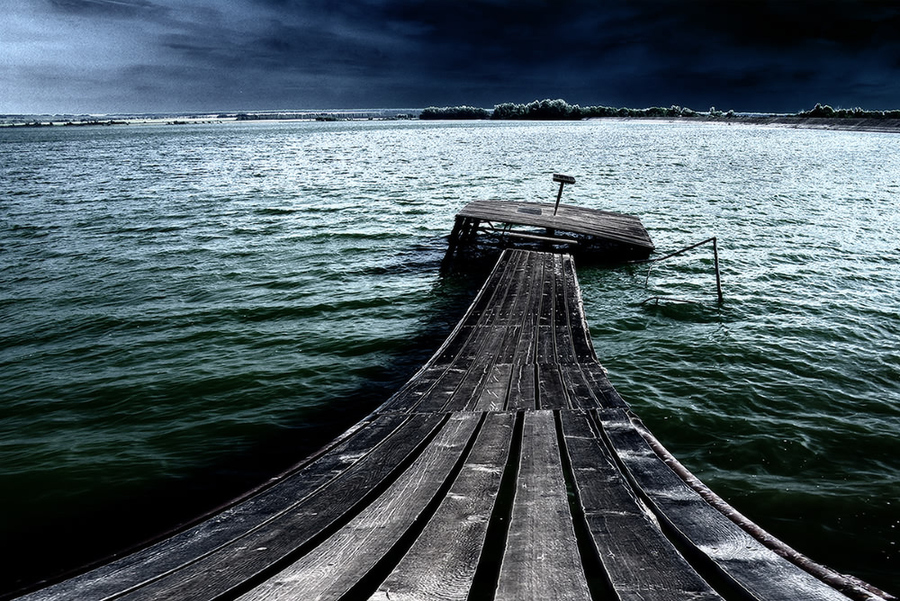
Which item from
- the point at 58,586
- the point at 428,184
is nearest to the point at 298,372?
the point at 58,586

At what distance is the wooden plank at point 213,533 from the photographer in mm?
2682

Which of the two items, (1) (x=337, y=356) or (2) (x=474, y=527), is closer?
(2) (x=474, y=527)

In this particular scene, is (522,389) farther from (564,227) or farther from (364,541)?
(564,227)

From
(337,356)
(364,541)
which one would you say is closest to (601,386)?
(364,541)

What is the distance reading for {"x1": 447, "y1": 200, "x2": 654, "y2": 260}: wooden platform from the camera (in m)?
15.0

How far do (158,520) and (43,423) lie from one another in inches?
132

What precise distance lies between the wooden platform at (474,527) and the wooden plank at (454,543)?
1cm

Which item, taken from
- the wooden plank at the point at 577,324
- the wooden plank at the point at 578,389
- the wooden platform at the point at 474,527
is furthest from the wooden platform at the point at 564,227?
the wooden platform at the point at 474,527

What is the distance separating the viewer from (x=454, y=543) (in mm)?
2930

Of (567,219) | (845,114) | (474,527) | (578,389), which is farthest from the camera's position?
(845,114)

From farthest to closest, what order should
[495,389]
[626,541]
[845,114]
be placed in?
[845,114]
[495,389]
[626,541]

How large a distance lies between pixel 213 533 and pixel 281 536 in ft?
1.64

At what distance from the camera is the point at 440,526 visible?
3125 mm

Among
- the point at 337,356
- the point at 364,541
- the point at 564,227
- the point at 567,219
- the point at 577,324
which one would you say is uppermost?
the point at 567,219
